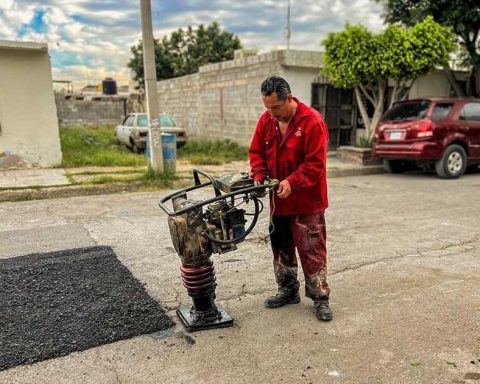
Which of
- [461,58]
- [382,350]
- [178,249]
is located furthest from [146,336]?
[461,58]

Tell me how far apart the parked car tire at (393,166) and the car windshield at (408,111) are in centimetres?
124

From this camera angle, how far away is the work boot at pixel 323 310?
343 centimetres

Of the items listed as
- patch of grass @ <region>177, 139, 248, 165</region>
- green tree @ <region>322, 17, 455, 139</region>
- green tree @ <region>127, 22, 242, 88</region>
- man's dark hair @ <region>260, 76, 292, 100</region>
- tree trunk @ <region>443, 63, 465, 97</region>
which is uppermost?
green tree @ <region>127, 22, 242, 88</region>

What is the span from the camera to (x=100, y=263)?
4629 millimetres

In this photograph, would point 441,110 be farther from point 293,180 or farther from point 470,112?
point 293,180

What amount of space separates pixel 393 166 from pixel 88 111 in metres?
16.3

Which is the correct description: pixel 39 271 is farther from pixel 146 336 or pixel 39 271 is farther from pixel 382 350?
pixel 382 350

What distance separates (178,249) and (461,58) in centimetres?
1487

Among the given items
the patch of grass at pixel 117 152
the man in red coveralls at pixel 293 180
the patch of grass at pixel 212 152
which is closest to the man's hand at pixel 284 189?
the man in red coveralls at pixel 293 180

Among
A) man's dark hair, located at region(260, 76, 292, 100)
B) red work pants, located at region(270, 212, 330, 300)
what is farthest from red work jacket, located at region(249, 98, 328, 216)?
man's dark hair, located at region(260, 76, 292, 100)

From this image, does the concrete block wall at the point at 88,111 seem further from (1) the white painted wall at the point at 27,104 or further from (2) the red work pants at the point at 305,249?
(2) the red work pants at the point at 305,249

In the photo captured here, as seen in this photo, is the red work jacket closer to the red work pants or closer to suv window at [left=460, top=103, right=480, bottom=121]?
the red work pants

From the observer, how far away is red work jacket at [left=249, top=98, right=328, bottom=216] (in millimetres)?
3160

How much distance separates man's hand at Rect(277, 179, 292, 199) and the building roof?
9304 millimetres
